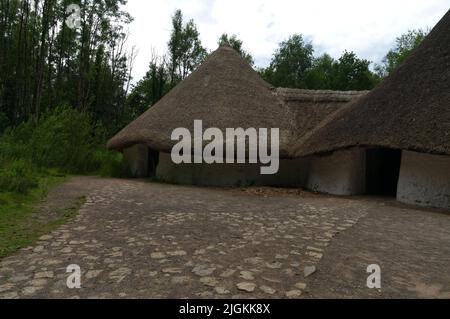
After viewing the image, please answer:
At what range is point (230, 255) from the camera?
3.12 m

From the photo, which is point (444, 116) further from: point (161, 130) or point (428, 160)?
point (161, 130)

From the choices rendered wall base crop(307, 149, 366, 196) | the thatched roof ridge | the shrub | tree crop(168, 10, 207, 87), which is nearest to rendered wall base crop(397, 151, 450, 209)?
rendered wall base crop(307, 149, 366, 196)

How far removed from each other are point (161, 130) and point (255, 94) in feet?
11.1

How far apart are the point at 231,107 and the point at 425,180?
545 centimetres

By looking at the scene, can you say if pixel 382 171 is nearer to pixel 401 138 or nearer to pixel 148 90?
pixel 401 138

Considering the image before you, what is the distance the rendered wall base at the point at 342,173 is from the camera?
8.43 metres

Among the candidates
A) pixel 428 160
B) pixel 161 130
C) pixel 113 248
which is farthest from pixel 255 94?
pixel 113 248

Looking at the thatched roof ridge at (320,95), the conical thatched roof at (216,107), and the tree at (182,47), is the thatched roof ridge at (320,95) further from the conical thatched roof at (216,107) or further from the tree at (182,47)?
the tree at (182,47)

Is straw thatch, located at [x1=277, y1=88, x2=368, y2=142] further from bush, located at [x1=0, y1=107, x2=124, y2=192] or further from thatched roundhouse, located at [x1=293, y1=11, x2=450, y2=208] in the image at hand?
bush, located at [x1=0, y1=107, x2=124, y2=192]

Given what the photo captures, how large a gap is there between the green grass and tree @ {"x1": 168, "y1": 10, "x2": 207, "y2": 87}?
19478 millimetres

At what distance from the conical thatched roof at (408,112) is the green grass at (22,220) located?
5.93 metres

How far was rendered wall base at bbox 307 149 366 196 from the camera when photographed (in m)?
8.43

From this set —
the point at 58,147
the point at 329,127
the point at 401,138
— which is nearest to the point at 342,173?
the point at 329,127
